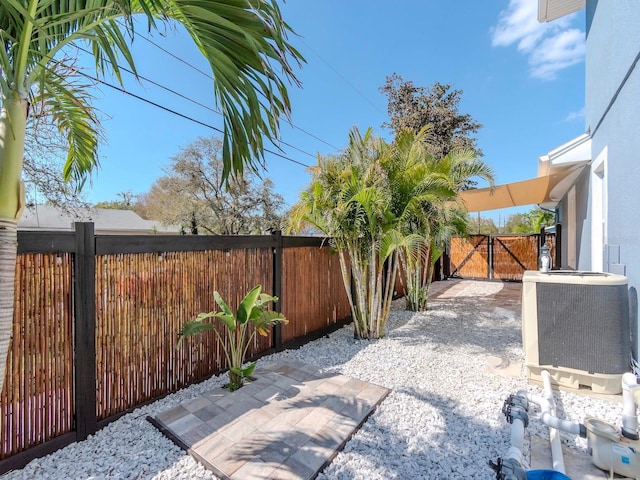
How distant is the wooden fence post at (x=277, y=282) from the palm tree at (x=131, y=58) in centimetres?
255

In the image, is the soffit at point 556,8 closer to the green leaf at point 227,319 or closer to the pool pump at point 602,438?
the pool pump at point 602,438

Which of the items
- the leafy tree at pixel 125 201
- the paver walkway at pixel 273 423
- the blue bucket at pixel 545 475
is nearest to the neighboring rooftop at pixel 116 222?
the leafy tree at pixel 125 201

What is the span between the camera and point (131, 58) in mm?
1635

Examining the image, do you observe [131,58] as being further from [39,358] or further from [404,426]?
[404,426]

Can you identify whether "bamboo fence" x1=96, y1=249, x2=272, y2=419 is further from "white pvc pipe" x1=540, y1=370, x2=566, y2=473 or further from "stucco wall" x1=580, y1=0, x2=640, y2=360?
"stucco wall" x1=580, y1=0, x2=640, y2=360

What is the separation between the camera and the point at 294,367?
3.89 metres

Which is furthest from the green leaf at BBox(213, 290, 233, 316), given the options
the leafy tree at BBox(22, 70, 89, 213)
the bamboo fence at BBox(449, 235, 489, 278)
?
the bamboo fence at BBox(449, 235, 489, 278)

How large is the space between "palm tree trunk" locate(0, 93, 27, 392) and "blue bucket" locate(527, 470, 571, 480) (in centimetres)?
287

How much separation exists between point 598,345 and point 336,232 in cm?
334

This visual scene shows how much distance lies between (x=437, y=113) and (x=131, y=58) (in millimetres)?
16393

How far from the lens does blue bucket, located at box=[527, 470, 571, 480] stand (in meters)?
1.73

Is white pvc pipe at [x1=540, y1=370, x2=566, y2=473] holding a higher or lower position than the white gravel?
higher

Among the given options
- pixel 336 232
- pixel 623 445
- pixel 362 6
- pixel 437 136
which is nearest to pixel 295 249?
Answer: pixel 336 232

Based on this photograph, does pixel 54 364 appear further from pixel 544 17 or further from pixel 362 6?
pixel 362 6
